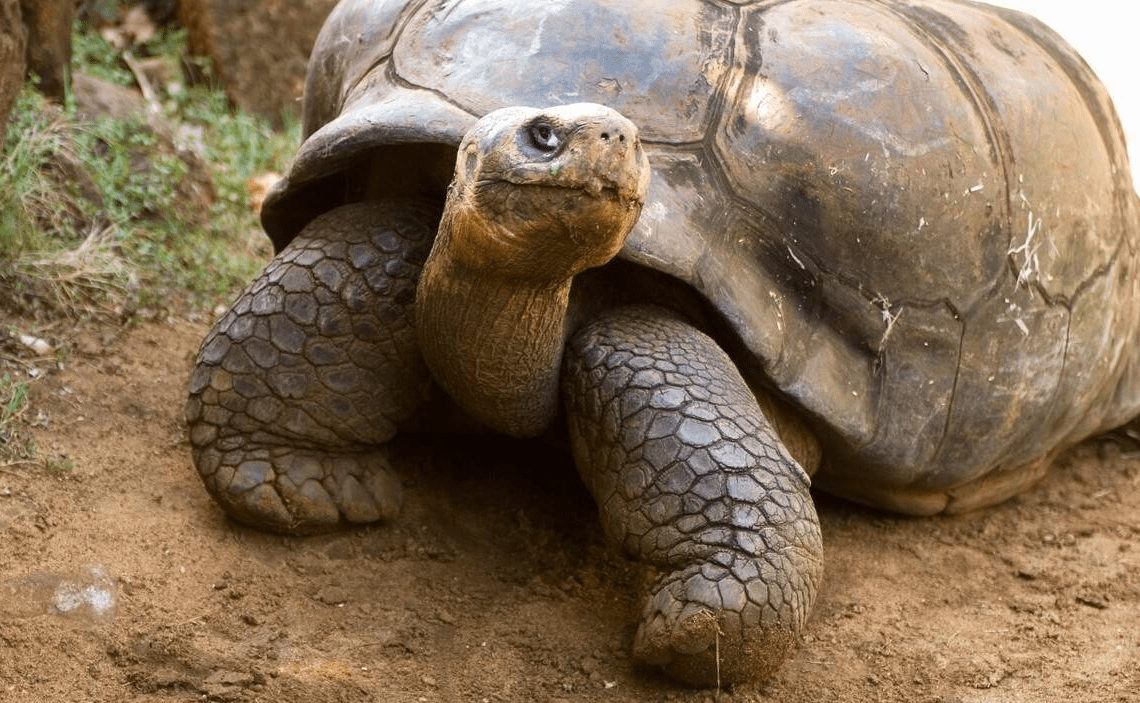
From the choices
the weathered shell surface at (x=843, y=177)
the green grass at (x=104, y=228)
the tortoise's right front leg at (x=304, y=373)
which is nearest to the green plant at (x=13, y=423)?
the green grass at (x=104, y=228)

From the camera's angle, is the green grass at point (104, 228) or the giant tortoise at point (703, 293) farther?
the green grass at point (104, 228)

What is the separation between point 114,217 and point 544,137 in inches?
107

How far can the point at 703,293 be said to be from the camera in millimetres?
3174

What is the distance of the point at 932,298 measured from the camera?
11.7ft

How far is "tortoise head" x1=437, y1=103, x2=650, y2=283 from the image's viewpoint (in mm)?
2385

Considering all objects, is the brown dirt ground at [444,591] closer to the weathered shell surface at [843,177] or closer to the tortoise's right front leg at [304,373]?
the tortoise's right front leg at [304,373]

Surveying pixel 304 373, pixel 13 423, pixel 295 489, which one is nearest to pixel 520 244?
pixel 304 373

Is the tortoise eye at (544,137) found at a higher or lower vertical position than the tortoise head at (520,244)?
higher

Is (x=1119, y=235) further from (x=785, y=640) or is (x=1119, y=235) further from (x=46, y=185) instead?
(x=46, y=185)

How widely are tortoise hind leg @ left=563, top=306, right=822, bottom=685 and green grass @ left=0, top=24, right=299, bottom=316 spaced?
6.38 feet

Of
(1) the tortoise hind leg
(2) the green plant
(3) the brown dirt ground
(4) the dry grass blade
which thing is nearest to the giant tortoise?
(1) the tortoise hind leg

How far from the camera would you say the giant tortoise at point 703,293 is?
297 cm

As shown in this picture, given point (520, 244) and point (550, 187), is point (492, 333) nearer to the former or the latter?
point (520, 244)

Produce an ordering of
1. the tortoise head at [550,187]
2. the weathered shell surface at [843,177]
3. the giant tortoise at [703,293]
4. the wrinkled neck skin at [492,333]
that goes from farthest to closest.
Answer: the weathered shell surface at [843,177] → the giant tortoise at [703,293] → the wrinkled neck skin at [492,333] → the tortoise head at [550,187]
